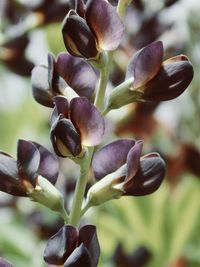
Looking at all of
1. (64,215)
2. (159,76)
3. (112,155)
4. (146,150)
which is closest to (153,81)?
(159,76)

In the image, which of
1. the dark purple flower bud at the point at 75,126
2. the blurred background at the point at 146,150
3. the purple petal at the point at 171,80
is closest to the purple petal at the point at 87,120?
the dark purple flower bud at the point at 75,126

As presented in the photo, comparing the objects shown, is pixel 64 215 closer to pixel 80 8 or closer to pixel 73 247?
pixel 73 247

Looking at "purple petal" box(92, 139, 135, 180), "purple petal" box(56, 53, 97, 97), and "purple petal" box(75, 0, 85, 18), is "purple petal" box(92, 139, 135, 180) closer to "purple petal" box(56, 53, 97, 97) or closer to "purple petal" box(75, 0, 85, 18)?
"purple petal" box(56, 53, 97, 97)

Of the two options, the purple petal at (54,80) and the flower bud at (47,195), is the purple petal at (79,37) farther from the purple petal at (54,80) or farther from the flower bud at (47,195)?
the flower bud at (47,195)

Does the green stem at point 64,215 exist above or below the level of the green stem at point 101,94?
below

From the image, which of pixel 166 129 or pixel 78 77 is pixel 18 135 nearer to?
pixel 166 129

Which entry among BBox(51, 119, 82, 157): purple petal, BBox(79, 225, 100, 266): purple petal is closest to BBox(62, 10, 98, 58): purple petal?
BBox(51, 119, 82, 157): purple petal
